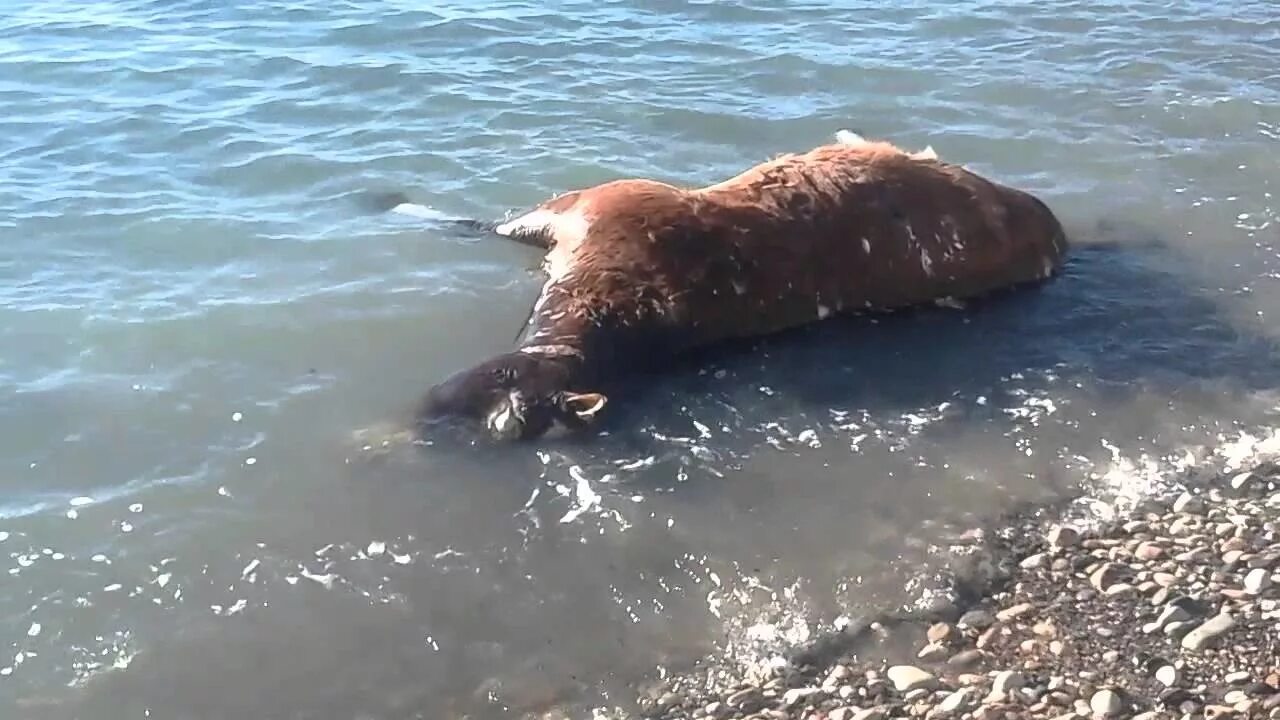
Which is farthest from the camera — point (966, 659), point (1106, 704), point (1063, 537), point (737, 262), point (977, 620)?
point (737, 262)

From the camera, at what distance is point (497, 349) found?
7.70 meters

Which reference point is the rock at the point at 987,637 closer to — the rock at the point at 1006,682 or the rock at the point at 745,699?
the rock at the point at 1006,682

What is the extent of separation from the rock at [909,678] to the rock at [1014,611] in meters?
0.50

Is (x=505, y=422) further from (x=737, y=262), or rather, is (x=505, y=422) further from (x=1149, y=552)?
(x=1149, y=552)

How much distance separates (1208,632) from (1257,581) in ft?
1.58

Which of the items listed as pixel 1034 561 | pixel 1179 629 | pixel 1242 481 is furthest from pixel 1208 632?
pixel 1242 481

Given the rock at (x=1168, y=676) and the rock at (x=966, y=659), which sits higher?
the rock at (x=1168, y=676)

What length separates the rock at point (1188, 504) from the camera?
241 inches

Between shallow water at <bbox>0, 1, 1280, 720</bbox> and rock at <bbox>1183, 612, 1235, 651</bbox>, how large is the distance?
1049mm

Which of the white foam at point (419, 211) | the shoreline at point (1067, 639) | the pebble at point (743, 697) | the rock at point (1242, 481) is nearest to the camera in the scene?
the shoreline at point (1067, 639)

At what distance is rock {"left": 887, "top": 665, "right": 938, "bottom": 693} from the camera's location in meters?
5.07

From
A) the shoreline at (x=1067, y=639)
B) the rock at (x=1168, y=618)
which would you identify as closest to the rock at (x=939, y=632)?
the shoreline at (x=1067, y=639)

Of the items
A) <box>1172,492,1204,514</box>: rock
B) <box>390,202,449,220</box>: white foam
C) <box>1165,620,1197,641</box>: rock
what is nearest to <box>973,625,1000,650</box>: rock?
<box>1165,620,1197,641</box>: rock

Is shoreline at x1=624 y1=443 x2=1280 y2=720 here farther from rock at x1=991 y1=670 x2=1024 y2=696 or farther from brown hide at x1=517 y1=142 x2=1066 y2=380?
brown hide at x1=517 y1=142 x2=1066 y2=380
